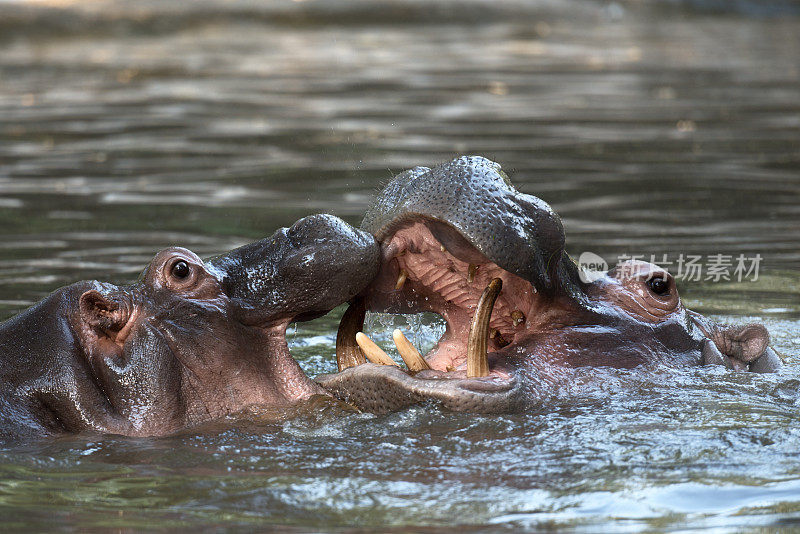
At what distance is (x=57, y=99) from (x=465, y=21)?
15.9 meters

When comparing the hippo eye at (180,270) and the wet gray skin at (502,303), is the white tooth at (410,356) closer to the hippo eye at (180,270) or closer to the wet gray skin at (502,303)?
the wet gray skin at (502,303)

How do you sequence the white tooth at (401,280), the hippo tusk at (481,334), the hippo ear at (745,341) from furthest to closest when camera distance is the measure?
the hippo ear at (745,341), the white tooth at (401,280), the hippo tusk at (481,334)

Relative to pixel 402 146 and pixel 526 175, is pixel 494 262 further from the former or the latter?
pixel 402 146

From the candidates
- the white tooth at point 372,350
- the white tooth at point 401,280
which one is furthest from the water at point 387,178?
the white tooth at point 401,280

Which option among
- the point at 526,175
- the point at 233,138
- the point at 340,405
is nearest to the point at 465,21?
the point at 233,138

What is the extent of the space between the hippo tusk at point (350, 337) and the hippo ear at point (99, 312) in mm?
831

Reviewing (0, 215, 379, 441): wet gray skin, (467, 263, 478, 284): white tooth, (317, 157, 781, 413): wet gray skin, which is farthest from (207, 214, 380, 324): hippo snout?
(467, 263, 478, 284): white tooth

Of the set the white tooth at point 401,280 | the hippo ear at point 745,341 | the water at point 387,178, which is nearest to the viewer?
the water at point 387,178

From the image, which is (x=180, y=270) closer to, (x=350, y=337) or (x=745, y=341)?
(x=350, y=337)

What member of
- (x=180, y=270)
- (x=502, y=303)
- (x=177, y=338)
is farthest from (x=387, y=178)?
(x=177, y=338)

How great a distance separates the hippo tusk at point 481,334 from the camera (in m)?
4.32

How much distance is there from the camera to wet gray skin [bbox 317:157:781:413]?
14.0ft

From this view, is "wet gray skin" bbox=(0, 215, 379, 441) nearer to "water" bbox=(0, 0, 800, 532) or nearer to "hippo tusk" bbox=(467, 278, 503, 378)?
"water" bbox=(0, 0, 800, 532)

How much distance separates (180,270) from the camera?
4.46m
